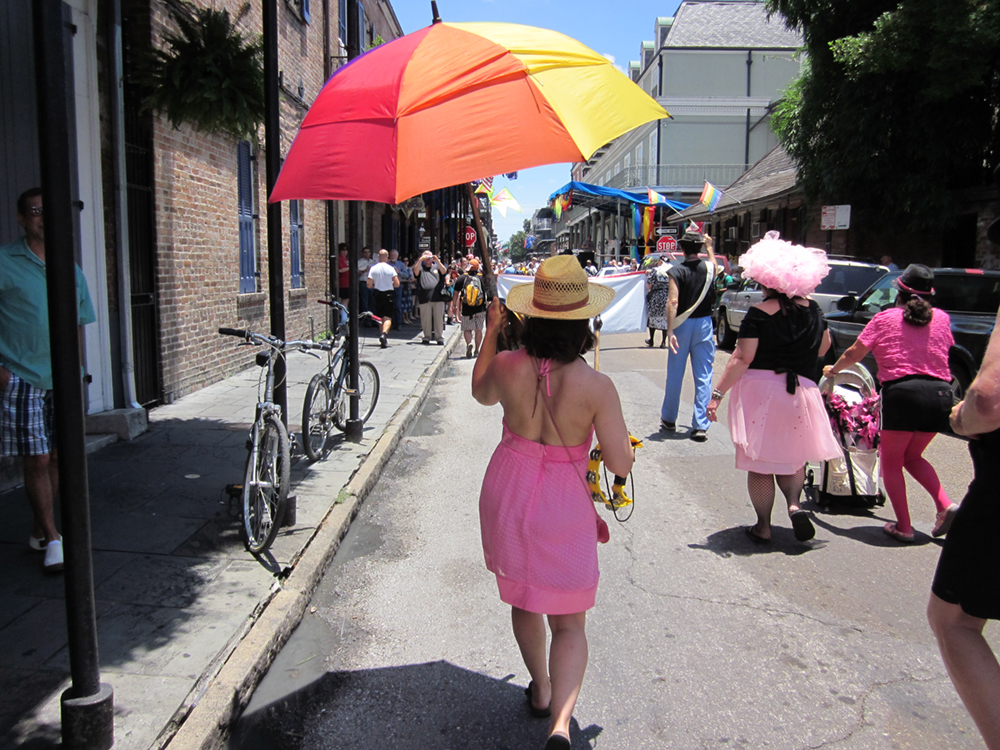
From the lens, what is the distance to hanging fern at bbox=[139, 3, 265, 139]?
6.65 metres

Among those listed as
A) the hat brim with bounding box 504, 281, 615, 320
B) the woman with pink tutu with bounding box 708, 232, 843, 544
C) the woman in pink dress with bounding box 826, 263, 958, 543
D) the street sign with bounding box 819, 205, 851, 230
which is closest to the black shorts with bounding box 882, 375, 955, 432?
the woman in pink dress with bounding box 826, 263, 958, 543

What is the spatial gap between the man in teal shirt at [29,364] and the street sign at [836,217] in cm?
1553

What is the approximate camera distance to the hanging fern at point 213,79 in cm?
665

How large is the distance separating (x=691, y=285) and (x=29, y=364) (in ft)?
18.0

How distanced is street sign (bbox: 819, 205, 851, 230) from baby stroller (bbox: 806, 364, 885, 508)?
39.2 ft

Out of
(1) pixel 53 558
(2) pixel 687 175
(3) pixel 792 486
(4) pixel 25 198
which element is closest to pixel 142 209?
(4) pixel 25 198

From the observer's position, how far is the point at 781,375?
16.1ft

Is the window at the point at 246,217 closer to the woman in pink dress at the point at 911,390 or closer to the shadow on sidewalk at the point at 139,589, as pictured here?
the shadow on sidewalk at the point at 139,589

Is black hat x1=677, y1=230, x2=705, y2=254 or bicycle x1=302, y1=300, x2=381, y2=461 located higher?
black hat x1=677, y1=230, x2=705, y2=254

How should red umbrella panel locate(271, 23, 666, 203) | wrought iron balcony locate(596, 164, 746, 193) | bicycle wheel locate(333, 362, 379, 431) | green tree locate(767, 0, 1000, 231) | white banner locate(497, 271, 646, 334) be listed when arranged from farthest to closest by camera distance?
wrought iron balcony locate(596, 164, 746, 193), white banner locate(497, 271, 646, 334), green tree locate(767, 0, 1000, 231), bicycle wheel locate(333, 362, 379, 431), red umbrella panel locate(271, 23, 666, 203)

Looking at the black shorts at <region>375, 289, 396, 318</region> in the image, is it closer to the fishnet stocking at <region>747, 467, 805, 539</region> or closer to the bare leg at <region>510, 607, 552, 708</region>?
the fishnet stocking at <region>747, 467, 805, 539</region>

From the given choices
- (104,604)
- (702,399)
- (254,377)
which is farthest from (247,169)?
(104,604)

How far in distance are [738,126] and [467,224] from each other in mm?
18224

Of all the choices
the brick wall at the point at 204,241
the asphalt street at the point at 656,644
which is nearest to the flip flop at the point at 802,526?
the asphalt street at the point at 656,644
